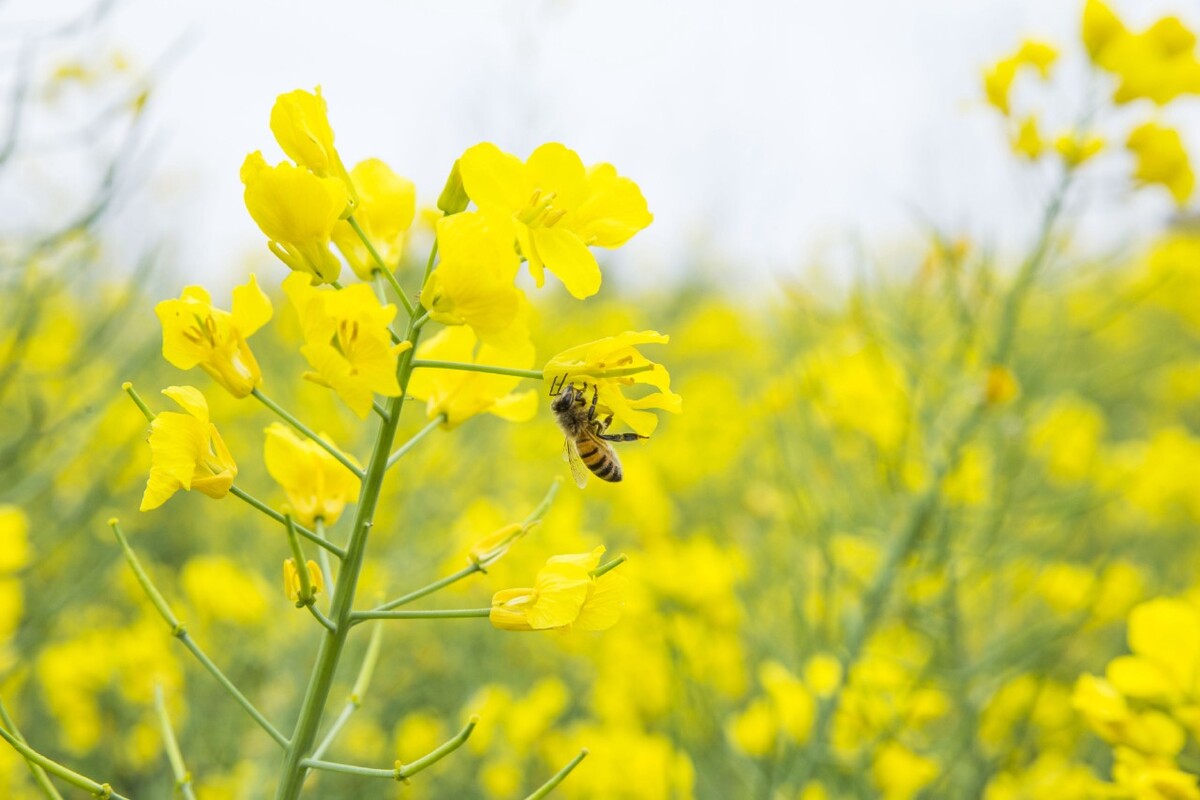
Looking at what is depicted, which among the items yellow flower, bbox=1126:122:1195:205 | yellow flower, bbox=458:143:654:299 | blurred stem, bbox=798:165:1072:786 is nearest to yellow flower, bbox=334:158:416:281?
yellow flower, bbox=458:143:654:299

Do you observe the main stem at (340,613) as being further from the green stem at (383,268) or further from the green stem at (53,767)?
the green stem at (53,767)

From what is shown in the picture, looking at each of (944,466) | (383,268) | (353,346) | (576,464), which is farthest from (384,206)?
(944,466)

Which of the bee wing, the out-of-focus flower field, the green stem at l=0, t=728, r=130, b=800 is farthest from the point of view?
the out-of-focus flower field

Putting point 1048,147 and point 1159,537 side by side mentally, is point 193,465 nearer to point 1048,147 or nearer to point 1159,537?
point 1048,147

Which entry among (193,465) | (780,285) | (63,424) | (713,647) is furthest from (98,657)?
(193,465)

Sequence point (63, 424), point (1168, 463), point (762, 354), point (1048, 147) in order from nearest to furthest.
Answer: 1. point (63, 424)
2. point (1048, 147)
3. point (1168, 463)
4. point (762, 354)

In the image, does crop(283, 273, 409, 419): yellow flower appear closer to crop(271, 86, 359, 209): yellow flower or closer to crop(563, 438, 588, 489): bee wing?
crop(271, 86, 359, 209): yellow flower
